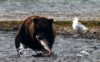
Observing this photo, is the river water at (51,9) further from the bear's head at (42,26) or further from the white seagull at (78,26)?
the bear's head at (42,26)

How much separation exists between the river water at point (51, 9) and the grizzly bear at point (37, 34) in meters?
7.50

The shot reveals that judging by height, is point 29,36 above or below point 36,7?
above

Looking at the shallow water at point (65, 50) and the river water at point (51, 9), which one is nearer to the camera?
the shallow water at point (65, 50)

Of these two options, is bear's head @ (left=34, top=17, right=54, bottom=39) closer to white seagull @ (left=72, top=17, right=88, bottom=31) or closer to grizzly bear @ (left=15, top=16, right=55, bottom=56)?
grizzly bear @ (left=15, top=16, right=55, bottom=56)

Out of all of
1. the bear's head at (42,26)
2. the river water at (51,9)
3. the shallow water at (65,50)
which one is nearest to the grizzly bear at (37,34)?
the bear's head at (42,26)

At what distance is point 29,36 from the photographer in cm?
1584

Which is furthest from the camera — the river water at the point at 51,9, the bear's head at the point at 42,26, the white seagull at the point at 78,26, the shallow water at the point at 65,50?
the river water at the point at 51,9

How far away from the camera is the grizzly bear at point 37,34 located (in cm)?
1548

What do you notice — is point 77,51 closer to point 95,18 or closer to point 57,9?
point 95,18

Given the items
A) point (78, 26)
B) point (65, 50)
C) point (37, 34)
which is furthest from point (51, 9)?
point (37, 34)

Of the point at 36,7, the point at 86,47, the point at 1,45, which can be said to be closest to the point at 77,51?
the point at 86,47

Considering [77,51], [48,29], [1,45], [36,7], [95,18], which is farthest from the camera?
[36,7]

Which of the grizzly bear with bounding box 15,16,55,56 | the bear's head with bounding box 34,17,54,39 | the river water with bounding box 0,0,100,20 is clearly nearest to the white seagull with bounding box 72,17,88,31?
the river water with bounding box 0,0,100,20

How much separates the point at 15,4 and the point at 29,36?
14.7m
